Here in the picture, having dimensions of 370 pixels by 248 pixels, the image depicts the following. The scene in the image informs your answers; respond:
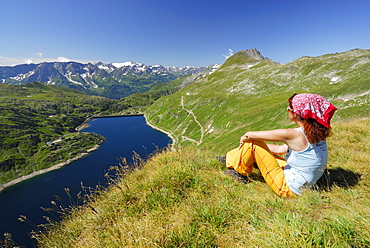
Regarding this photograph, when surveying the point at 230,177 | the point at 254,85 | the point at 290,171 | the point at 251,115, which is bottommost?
the point at 251,115

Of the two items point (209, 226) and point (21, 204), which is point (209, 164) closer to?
point (209, 226)

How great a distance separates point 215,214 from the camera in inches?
145

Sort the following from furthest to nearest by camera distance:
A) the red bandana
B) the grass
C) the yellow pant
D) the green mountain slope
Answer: the green mountain slope < the yellow pant < the red bandana < the grass

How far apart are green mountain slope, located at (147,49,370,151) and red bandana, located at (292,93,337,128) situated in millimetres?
33584

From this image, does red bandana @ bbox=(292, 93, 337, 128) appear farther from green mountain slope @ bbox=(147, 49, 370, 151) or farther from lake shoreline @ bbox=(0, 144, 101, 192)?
lake shoreline @ bbox=(0, 144, 101, 192)

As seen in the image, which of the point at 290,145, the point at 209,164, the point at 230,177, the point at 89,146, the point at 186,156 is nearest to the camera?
the point at 290,145

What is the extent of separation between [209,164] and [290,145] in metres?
3.10

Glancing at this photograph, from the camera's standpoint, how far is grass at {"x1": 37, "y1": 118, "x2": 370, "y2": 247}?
2543mm

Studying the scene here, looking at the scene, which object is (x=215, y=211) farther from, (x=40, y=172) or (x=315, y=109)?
(x=40, y=172)

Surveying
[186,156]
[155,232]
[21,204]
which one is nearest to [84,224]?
[155,232]

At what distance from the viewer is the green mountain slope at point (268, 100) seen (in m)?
50.4

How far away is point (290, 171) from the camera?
5.29 metres

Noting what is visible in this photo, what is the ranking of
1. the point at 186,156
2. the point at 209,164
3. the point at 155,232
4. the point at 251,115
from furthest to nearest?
the point at 251,115, the point at 186,156, the point at 209,164, the point at 155,232

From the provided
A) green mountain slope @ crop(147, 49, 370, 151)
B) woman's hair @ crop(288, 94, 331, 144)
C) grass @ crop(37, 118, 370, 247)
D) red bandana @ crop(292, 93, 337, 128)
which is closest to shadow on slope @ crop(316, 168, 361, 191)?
grass @ crop(37, 118, 370, 247)
